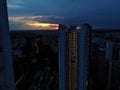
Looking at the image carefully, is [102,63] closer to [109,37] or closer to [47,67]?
[109,37]

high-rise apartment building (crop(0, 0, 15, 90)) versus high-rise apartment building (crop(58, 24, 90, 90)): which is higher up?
high-rise apartment building (crop(0, 0, 15, 90))

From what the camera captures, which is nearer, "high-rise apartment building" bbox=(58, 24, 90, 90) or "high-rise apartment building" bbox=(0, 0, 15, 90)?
"high-rise apartment building" bbox=(0, 0, 15, 90)

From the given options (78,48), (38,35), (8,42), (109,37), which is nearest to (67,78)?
(78,48)

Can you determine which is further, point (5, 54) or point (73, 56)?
point (73, 56)

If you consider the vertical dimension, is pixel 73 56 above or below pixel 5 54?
below
